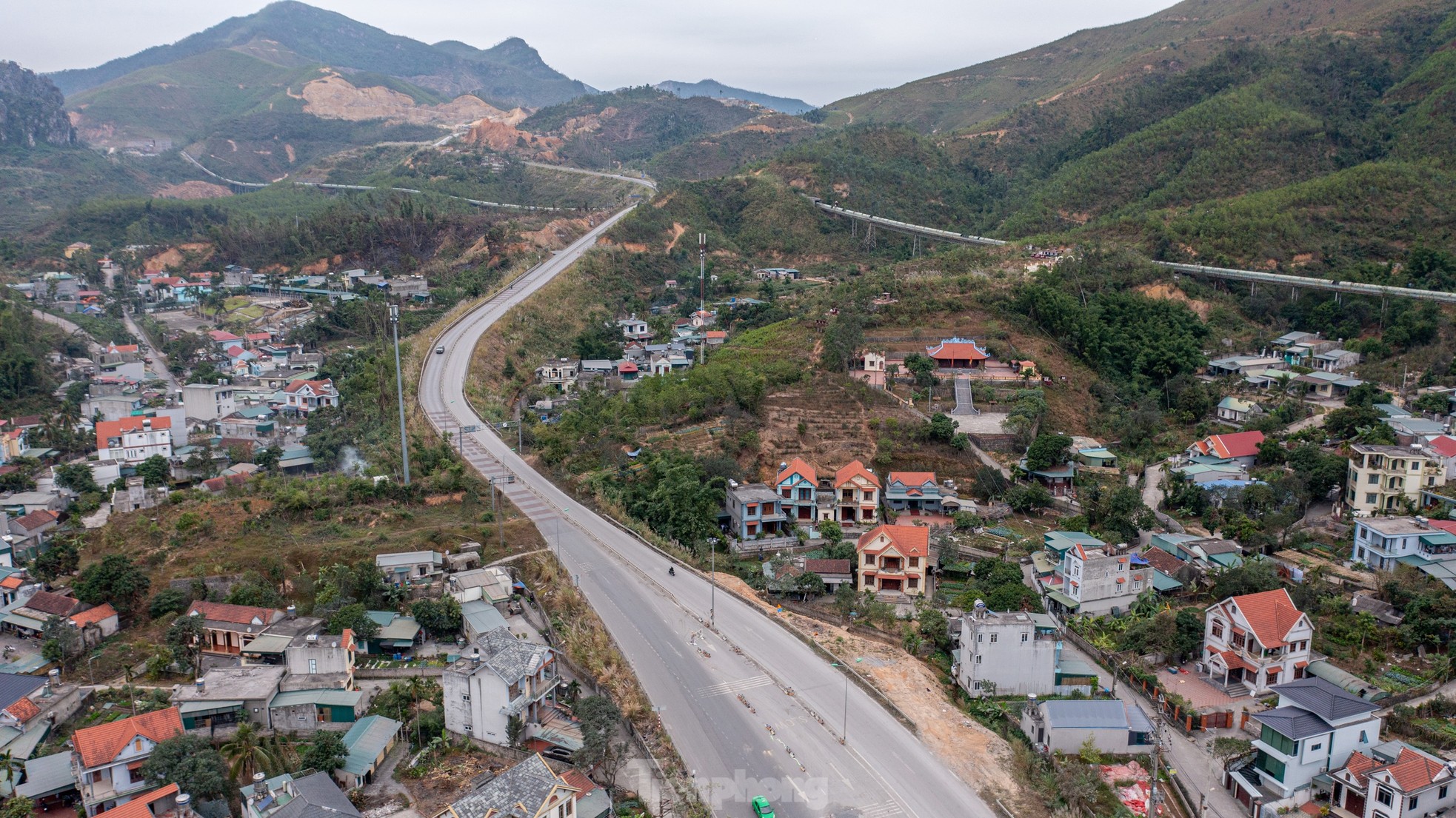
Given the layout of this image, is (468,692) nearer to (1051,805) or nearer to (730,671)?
(730,671)

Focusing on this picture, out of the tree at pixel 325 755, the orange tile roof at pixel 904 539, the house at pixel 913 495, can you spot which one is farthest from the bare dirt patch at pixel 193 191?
the tree at pixel 325 755

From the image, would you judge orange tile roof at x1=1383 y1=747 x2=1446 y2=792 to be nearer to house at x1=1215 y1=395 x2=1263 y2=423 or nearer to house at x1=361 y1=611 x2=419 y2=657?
house at x1=361 y1=611 x2=419 y2=657

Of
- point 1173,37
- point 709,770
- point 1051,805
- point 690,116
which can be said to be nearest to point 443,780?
point 709,770

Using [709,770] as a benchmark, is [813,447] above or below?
above

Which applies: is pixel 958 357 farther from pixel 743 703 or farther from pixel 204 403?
pixel 204 403

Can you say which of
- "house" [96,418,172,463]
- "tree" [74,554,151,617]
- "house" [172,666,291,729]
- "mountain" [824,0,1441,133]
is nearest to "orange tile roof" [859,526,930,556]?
"house" [172,666,291,729]

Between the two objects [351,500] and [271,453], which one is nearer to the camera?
[351,500]
